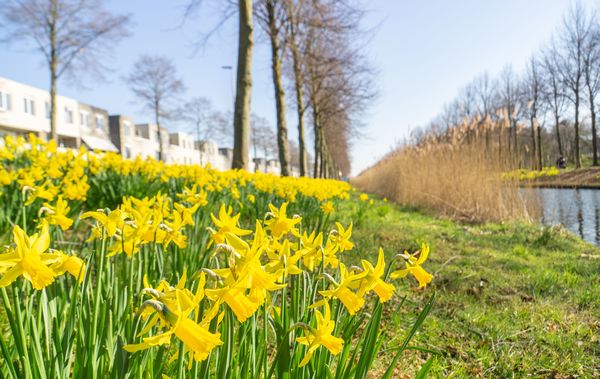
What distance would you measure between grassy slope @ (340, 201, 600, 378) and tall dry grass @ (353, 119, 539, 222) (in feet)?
7.81

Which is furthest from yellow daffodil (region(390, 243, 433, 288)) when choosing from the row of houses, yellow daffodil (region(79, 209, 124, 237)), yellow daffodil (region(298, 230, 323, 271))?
the row of houses

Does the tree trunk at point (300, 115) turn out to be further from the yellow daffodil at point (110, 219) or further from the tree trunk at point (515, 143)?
the yellow daffodil at point (110, 219)

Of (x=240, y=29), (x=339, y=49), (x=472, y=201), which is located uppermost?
(x=339, y=49)

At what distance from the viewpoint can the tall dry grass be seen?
6789 mm

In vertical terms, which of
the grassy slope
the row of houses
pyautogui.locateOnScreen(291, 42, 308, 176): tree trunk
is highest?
the row of houses

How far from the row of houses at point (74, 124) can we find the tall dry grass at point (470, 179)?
45.2 feet

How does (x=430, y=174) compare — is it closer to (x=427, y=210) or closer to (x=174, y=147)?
(x=427, y=210)

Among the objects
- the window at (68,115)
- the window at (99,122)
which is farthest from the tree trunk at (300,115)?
the window at (99,122)

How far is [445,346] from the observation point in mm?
1946

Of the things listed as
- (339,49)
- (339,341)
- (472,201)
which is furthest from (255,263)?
(339,49)

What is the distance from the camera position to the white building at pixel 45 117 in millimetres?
28688

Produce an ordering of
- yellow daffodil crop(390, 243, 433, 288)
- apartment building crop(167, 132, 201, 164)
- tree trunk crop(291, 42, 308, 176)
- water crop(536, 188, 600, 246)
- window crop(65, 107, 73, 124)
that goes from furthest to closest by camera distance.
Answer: apartment building crop(167, 132, 201, 164) < window crop(65, 107, 73, 124) < tree trunk crop(291, 42, 308, 176) < water crop(536, 188, 600, 246) < yellow daffodil crop(390, 243, 433, 288)

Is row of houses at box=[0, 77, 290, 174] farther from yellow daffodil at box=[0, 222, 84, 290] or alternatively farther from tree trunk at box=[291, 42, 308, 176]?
yellow daffodil at box=[0, 222, 84, 290]

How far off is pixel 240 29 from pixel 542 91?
2352 cm
